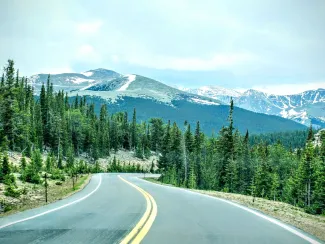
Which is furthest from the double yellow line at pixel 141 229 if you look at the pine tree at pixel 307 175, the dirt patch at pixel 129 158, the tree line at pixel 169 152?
the dirt patch at pixel 129 158

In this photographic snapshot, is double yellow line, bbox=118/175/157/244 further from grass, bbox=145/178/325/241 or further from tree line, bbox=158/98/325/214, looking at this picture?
tree line, bbox=158/98/325/214

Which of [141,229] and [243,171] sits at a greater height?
[141,229]

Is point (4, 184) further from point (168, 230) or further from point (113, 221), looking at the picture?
point (168, 230)

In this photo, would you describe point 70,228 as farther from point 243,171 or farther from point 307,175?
point 243,171

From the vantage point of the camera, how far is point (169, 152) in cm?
8312

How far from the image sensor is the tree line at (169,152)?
47.9 m

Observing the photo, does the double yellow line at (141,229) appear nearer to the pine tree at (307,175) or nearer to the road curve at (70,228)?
the road curve at (70,228)

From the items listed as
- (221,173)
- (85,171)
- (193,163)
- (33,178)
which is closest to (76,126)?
(85,171)

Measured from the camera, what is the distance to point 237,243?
6.95m

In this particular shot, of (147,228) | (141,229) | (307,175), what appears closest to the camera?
(141,229)

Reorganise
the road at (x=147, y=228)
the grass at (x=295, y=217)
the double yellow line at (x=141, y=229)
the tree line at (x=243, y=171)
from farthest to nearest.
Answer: the tree line at (x=243, y=171) < the grass at (x=295, y=217) < the road at (x=147, y=228) < the double yellow line at (x=141, y=229)

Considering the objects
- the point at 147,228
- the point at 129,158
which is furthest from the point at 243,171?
the point at 147,228

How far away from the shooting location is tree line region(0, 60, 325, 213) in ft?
157

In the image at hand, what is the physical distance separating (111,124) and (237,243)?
132 m
